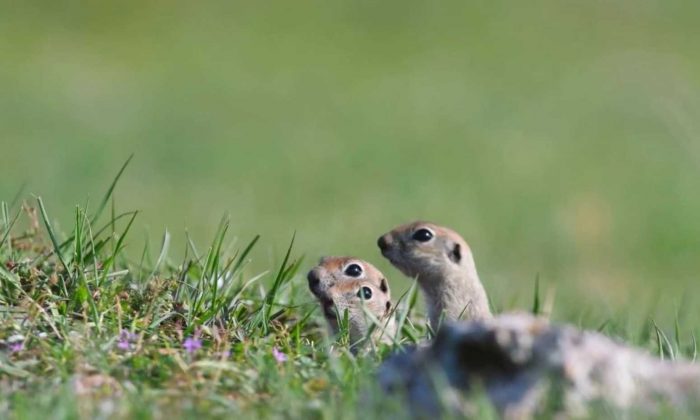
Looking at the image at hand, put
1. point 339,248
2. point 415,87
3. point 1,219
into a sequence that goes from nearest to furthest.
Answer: point 1,219, point 339,248, point 415,87

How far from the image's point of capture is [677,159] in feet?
69.7

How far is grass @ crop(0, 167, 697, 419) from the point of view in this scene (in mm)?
5152

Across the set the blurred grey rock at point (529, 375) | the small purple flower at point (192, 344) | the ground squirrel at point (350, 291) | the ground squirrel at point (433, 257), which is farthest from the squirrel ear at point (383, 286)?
the blurred grey rock at point (529, 375)

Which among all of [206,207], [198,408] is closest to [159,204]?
[206,207]

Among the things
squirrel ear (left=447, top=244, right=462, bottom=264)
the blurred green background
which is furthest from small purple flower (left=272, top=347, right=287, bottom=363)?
the blurred green background

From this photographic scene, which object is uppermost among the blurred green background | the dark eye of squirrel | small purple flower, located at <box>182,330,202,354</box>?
small purple flower, located at <box>182,330,202,354</box>

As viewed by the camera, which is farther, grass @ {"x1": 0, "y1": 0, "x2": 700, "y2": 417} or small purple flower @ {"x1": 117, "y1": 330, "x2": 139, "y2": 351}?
grass @ {"x1": 0, "y1": 0, "x2": 700, "y2": 417}

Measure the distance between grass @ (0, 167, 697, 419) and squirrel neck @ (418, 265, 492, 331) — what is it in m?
0.32

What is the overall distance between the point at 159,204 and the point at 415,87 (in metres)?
9.35

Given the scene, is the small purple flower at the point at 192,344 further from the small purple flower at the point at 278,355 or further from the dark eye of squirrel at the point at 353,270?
the dark eye of squirrel at the point at 353,270

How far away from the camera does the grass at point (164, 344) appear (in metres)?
5.15

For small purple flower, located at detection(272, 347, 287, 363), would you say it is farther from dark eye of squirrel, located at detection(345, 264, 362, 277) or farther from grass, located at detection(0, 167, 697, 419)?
dark eye of squirrel, located at detection(345, 264, 362, 277)

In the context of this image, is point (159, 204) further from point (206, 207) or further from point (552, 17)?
point (552, 17)

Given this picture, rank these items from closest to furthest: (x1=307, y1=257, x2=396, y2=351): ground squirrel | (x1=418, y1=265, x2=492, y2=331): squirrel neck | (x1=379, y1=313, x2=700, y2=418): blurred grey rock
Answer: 1. (x1=379, y1=313, x2=700, y2=418): blurred grey rock
2. (x1=307, y1=257, x2=396, y2=351): ground squirrel
3. (x1=418, y1=265, x2=492, y2=331): squirrel neck
